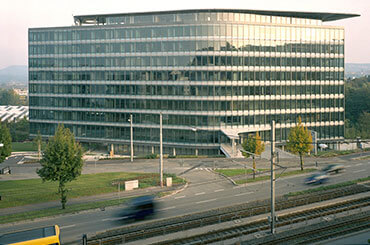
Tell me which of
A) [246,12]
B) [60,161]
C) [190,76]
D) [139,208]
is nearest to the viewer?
[139,208]

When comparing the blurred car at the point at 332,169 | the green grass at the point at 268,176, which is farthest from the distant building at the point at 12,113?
the blurred car at the point at 332,169

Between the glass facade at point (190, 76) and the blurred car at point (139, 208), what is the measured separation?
3904 centimetres

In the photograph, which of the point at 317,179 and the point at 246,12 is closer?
the point at 317,179

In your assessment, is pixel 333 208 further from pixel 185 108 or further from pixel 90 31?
pixel 90 31

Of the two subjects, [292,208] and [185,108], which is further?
[185,108]

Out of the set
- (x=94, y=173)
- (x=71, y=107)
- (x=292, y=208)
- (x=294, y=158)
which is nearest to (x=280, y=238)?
(x=292, y=208)

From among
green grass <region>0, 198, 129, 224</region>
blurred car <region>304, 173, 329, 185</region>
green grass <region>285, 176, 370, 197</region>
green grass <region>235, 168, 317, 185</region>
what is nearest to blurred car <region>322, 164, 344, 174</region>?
blurred car <region>304, 173, 329, 185</region>

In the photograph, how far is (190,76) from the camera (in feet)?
271

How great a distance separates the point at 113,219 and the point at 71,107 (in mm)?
62171

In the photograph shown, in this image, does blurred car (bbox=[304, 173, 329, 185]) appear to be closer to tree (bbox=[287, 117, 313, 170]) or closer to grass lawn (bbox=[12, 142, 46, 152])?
tree (bbox=[287, 117, 313, 170])

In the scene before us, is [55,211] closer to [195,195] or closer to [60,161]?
[60,161]

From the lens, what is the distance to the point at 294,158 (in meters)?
71.1

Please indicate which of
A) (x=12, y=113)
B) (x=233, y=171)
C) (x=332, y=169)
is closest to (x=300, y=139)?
(x=332, y=169)

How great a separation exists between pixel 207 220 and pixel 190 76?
49889 millimetres
